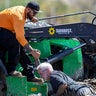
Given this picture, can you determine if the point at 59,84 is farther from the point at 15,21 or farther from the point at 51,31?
the point at 51,31

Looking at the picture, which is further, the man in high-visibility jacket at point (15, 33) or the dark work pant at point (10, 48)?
the dark work pant at point (10, 48)

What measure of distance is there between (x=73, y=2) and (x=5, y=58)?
1193 inches

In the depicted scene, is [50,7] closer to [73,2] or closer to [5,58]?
[73,2]

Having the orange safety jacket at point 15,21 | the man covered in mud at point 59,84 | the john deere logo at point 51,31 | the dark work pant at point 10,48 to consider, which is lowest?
the man covered in mud at point 59,84

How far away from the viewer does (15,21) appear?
11.8m

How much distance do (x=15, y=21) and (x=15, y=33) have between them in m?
0.28

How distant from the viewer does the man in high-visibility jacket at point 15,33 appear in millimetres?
11719

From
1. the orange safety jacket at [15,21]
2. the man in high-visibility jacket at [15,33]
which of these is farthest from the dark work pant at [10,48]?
the orange safety jacket at [15,21]

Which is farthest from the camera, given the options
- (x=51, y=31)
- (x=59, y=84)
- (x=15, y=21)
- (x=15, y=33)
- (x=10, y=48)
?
(x=51, y=31)

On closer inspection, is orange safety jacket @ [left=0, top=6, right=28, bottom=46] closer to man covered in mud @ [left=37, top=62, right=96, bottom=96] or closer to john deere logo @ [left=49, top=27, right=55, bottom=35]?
man covered in mud @ [left=37, top=62, right=96, bottom=96]

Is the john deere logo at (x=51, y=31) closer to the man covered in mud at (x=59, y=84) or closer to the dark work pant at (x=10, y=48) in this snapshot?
the dark work pant at (x=10, y=48)

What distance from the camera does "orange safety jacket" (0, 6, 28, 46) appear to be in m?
11.7

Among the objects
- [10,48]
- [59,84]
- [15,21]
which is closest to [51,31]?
[10,48]

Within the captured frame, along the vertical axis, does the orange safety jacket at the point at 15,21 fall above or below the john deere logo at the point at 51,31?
above
